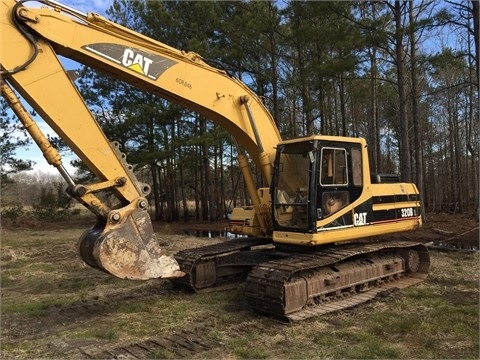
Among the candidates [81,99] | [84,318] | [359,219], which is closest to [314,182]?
[359,219]

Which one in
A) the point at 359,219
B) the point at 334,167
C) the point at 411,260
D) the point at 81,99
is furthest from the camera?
the point at 411,260

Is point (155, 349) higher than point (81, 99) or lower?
lower

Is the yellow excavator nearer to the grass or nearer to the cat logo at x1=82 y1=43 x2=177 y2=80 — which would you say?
the cat logo at x1=82 y1=43 x2=177 y2=80

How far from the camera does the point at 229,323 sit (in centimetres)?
630

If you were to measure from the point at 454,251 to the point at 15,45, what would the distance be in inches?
401

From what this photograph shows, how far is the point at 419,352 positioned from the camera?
5.14 m

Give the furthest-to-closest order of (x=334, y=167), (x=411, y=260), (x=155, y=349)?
(x=411, y=260), (x=334, y=167), (x=155, y=349)

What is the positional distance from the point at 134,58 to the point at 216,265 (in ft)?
12.5

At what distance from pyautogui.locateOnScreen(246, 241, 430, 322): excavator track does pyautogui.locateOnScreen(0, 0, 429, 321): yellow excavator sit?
0.02 metres

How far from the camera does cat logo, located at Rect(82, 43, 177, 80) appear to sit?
5961mm

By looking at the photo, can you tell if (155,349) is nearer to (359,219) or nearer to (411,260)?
(359,219)

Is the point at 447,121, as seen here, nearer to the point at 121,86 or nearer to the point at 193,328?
the point at 121,86

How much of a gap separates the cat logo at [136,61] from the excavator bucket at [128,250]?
1.90 meters

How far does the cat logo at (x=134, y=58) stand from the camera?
19.6 ft
